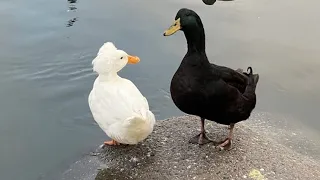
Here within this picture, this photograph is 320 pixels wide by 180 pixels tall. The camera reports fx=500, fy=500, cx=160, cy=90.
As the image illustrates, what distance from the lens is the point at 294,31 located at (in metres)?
7.30

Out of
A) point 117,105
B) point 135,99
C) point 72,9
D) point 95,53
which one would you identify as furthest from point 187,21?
point 72,9

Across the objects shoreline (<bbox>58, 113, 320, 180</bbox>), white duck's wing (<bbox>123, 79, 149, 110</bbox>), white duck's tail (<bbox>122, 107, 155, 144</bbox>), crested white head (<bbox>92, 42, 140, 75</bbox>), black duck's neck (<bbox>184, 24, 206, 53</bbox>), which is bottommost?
shoreline (<bbox>58, 113, 320, 180</bbox>)

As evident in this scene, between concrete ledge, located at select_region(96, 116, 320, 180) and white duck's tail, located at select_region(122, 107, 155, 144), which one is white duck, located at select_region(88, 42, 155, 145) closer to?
white duck's tail, located at select_region(122, 107, 155, 144)

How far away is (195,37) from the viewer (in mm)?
4359

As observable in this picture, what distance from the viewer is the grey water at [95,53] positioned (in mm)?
5254

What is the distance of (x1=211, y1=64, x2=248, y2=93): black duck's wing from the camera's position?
4492mm

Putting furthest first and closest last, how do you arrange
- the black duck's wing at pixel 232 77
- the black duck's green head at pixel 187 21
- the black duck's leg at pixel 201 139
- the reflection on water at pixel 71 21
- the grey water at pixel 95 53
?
1. the reflection on water at pixel 71 21
2. the grey water at pixel 95 53
3. the black duck's leg at pixel 201 139
4. the black duck's wing at pixel 232 77
5. the black duck's green head at pixel 187 21

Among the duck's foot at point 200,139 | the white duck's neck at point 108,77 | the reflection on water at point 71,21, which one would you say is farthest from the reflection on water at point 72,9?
the duck's foot at point 200,139

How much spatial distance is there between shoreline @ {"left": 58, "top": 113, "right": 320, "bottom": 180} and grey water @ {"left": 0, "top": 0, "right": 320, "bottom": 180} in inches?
18.8

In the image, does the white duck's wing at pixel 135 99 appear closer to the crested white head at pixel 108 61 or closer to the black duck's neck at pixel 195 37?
the crested white head at pixel 108 61

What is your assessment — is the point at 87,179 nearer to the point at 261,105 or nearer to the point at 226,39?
the point at 261,105

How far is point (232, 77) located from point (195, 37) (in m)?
0.53

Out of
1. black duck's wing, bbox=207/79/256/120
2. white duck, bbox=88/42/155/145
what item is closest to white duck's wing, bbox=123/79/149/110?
white duck, bbox=88/42/155/145

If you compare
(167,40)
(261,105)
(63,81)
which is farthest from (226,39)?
(63,81)
